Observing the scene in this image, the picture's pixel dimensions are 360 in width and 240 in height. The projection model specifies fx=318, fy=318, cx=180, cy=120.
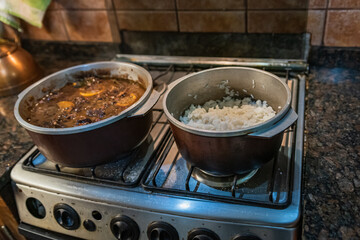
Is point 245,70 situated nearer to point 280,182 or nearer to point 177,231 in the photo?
point 280,182

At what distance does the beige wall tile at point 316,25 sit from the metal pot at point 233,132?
0.40 metres

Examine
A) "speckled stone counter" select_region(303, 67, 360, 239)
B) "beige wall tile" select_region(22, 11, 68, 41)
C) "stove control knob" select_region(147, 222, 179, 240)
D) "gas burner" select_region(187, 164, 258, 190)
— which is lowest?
"stove control knob" select_region(147, 222, 179, 240)

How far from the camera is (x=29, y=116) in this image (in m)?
0.87

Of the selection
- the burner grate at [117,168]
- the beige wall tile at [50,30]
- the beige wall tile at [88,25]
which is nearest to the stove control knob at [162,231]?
the burner grate at [117,168]

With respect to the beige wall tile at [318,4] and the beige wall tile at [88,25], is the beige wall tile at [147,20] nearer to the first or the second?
the beige wall tile at [88,25]

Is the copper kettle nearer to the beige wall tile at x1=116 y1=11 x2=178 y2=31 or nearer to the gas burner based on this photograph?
the beige wall tile at x1=116 y1=11 x2=178 y2=31

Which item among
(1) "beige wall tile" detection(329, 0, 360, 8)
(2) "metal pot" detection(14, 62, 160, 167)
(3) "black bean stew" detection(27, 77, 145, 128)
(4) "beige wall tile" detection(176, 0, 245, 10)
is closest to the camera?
(2) "metal pot" detection(14, 62, 160, 167)

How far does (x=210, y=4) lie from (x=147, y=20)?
267 mm

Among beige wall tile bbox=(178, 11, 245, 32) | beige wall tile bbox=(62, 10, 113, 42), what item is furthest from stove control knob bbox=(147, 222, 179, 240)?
beige wall tile bbox=(62, 10, 113, 42)

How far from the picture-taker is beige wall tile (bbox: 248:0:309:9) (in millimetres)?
1056

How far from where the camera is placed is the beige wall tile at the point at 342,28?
3.37 ft

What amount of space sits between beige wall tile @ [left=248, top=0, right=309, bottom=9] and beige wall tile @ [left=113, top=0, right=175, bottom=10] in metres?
0.30

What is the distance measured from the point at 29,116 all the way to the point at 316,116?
81cm

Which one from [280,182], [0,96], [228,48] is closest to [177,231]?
[280,182]
